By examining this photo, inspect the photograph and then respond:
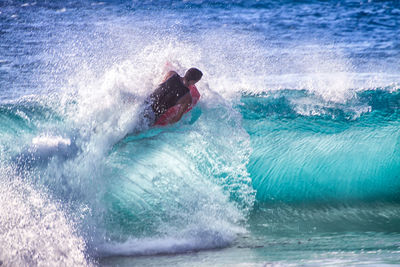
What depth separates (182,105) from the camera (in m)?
4.51

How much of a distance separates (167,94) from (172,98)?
0.07 m

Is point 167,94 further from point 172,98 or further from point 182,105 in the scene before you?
point 182,105

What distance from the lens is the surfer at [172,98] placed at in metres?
4.36

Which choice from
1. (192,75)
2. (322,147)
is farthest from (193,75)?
(322,147)

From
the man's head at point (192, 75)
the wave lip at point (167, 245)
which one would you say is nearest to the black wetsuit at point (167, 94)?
the man's head at point (192, 75)

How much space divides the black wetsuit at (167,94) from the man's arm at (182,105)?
46 millimetres

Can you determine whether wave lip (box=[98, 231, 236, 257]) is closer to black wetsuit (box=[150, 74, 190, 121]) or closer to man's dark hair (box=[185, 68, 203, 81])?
black wetsuit (box=[150, 74, 190, 121])

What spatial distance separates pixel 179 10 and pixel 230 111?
8685 millimetres

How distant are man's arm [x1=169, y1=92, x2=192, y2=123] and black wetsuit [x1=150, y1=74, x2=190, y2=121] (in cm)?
5

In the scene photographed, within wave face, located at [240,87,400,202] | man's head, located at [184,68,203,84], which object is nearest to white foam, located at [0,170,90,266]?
man's head, located at [184,68,203,84]

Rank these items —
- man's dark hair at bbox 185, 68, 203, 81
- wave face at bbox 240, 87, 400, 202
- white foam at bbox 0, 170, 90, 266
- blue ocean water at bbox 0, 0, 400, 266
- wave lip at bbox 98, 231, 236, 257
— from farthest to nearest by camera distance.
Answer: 1. wave face at bbox 240, 87, 400, 202
2. man's dark hair at bbox 185, 68, 203, 81
3. wave lip at bbox 98, 231, 236, 257
4. blue ocean water at bbox 0, 0, 400, 266
5. white foam at bbox 0, 170, 90, 266

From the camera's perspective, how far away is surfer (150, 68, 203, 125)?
436cm

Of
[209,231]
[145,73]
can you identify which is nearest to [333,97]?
[145,73]

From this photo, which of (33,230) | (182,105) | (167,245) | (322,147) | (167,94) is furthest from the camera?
(322,147)
